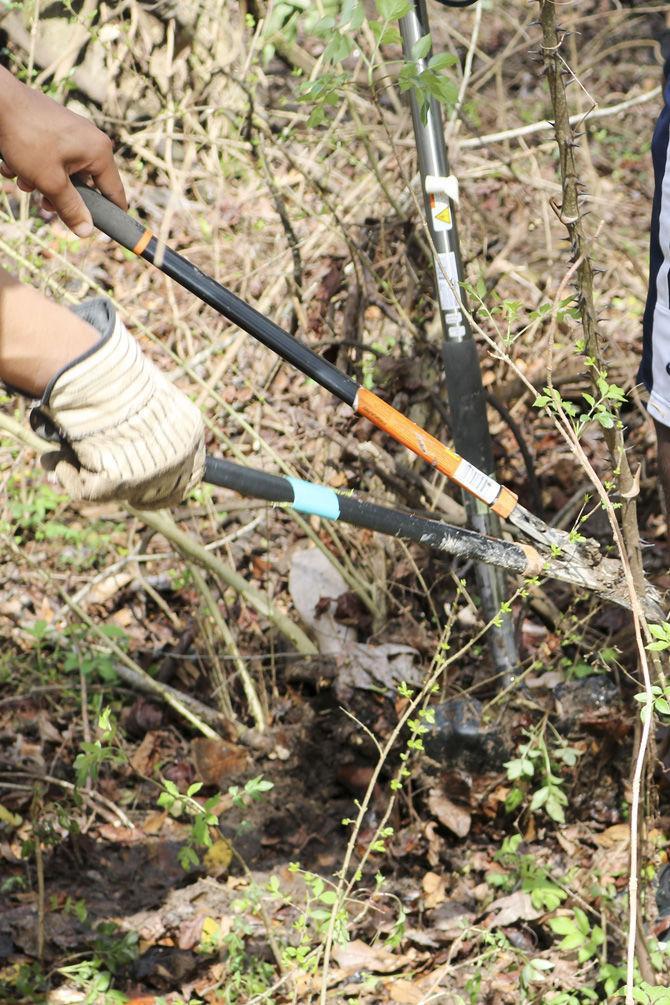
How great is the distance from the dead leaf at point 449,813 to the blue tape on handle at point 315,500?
3.87 ft

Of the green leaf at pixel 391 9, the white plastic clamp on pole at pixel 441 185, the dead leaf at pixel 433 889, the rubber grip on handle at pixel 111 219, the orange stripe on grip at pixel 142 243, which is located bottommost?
Answer: the dead leaf at pixel 433 889

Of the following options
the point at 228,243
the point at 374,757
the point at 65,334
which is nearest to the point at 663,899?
the point at 374,757

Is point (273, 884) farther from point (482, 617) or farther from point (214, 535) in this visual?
point (214, 535)

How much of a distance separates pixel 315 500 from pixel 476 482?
1.33 ft

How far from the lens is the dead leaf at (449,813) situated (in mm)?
2814

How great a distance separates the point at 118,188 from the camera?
1.99 metres

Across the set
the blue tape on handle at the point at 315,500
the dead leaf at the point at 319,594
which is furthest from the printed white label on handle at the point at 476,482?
the dead leaf at the point at 319,594

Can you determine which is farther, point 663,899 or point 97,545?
point 97,545

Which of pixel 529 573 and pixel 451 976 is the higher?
pixel 529 573

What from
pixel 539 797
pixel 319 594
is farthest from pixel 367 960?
pixel 319 594

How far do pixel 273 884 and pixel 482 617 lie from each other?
1.12m

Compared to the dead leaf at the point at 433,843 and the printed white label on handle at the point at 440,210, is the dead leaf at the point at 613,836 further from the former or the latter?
the printed white label on handle at the point at 440,210

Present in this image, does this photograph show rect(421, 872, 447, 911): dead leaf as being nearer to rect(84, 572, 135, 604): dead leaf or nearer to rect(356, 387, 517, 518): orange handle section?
rect(356, 387, 517, 518): orange handle section

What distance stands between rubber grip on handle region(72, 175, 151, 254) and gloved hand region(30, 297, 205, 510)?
324 millimetres
